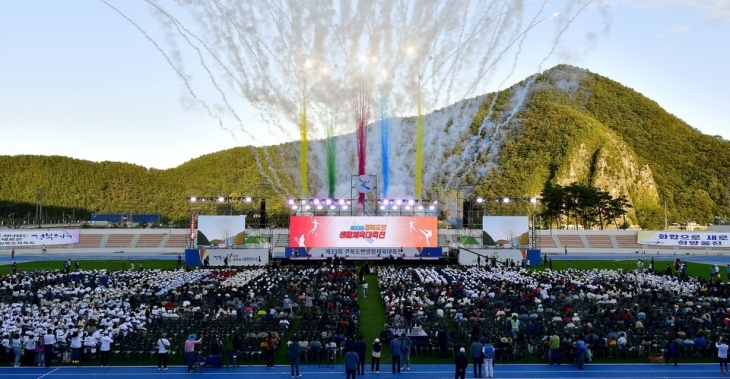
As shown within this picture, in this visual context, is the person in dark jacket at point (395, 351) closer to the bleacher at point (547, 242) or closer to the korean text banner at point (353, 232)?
the korean text banner at point (353, 232)

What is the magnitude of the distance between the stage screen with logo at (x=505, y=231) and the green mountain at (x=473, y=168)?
54.8m

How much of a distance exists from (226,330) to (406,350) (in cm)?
600

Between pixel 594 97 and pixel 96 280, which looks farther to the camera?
pixel 594 97

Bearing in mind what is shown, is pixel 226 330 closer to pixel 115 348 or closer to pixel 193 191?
pixel 115 348

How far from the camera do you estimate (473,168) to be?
130 meters

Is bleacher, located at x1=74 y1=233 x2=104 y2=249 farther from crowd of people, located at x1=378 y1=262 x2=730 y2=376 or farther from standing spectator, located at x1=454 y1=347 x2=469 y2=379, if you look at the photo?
standing spectator, located at x1=454 y1=347 x2=469 y2=379

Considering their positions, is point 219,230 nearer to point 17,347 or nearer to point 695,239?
point 17,347

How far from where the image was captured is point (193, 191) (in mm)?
142500

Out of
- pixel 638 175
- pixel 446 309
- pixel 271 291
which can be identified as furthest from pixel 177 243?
pixel 638 175

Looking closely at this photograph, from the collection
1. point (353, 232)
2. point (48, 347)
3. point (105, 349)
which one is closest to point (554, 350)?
point (105, 349)

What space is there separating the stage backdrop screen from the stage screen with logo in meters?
19.6

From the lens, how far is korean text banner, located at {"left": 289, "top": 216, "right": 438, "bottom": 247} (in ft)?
159

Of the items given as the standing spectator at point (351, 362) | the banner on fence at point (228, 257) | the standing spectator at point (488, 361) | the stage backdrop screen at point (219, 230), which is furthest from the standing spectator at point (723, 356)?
the stage backdrop screen at point (219, 230)

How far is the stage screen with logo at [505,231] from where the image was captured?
171ft
